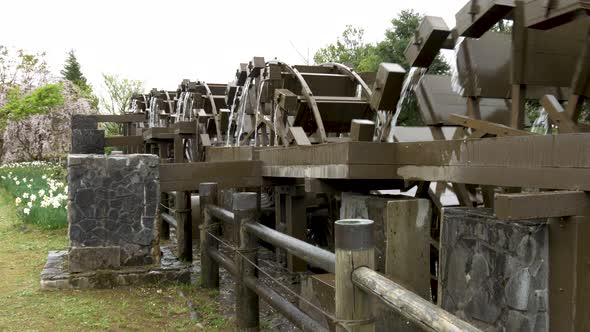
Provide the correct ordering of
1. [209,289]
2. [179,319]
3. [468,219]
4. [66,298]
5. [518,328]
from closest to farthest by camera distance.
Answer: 1. [518,328]
2. [468,219]
3. [179,319]
4. [66,298]
5. [209,289]

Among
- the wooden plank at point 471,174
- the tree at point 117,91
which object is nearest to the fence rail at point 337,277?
the wooden plank at point 471,174

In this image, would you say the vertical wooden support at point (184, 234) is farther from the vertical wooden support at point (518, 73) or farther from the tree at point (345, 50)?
the tree at point (345, 50)

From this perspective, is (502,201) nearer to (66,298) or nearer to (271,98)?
(66,298)

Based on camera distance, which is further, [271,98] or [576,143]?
[271,98]

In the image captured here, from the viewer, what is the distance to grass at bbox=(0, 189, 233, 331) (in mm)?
4770

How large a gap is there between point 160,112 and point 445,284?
1537cm

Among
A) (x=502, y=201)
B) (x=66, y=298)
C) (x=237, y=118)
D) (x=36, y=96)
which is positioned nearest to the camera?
(x=502, y=201)

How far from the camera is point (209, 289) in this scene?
6098 millimetres

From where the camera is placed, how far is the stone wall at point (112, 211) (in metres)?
5.92

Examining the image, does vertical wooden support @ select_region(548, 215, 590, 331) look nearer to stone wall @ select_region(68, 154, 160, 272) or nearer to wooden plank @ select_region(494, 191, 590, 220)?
wooden plank @ select_region(494, 191, 590, 220)

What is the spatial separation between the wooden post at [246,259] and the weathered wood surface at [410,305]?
7.66 ft

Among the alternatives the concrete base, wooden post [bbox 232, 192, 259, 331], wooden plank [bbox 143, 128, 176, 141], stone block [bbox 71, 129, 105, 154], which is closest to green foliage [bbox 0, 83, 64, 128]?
wooden plank [bbox 143, 128, 176, 141]

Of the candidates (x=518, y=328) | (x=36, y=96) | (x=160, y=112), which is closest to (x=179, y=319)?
(x=518, y=328)

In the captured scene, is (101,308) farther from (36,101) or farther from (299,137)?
(36,101)
